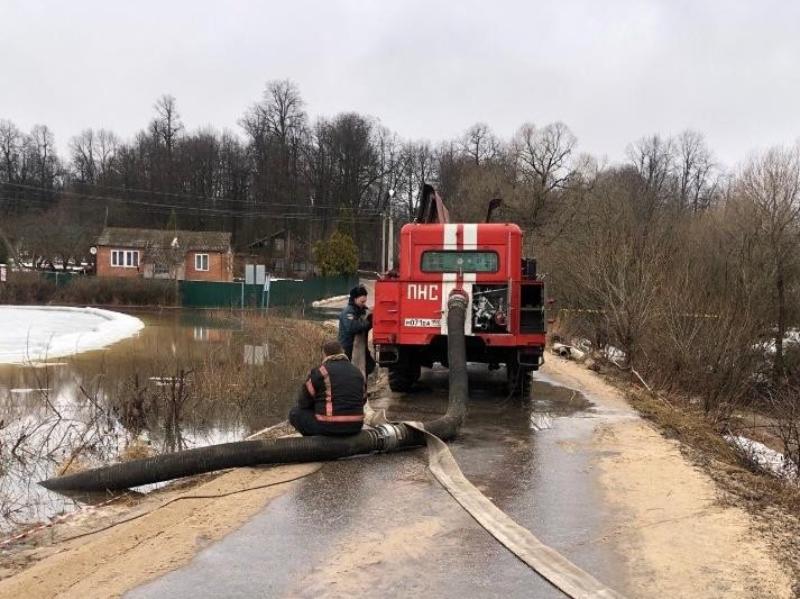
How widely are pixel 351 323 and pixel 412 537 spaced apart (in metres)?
5.37

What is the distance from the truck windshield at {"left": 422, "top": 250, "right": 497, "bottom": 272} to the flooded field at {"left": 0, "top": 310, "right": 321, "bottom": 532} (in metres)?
3.59

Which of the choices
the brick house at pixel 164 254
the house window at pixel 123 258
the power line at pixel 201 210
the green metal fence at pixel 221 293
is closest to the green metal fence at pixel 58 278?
the green metal fence at pixel 221 293

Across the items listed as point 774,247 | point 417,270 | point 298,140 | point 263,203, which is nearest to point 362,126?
point 298,140

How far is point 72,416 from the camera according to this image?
11.0 metres

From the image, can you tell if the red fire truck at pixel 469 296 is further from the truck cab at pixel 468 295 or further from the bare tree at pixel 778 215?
the bare tree at pixel 778 215

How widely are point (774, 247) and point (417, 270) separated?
16.0 metres

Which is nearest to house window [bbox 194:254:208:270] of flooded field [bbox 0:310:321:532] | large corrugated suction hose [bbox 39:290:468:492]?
flooded field [bbox 0:310:321:532]

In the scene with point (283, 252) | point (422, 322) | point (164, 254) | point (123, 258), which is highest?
point (283, 252)

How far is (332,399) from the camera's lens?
7.00m

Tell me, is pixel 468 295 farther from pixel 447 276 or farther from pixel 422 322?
pixel 422 322

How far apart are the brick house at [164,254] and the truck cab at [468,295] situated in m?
50.3

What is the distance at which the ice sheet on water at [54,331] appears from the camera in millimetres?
20077

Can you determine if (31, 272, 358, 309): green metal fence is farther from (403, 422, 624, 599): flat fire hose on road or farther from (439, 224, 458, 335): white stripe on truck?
(403, 422, 624, 599): flat fire hose on road

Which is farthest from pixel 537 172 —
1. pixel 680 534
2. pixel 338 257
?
pixel 680 534
